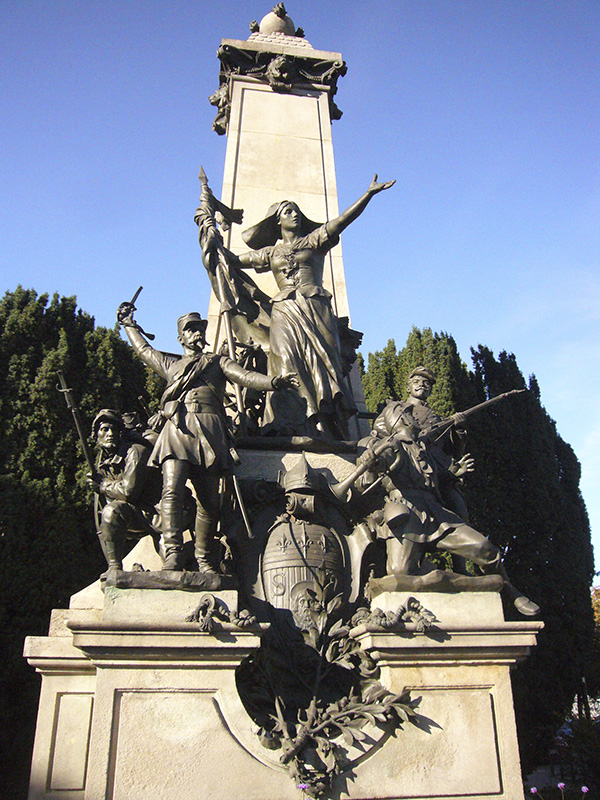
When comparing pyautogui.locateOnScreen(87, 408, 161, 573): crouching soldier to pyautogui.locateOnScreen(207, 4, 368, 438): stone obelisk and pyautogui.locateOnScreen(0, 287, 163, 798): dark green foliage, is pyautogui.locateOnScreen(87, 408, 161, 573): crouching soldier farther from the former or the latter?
pyautogui.locateOnScreen(0, 287, 163, 798): dark green foliage

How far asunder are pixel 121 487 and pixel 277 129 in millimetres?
5909

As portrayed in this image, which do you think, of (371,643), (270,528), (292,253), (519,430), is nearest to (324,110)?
(292,253)

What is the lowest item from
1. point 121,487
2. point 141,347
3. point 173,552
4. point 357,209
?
point 173,552

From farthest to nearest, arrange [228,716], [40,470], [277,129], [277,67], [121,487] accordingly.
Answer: [40,470], [277,67], [277,129], [121,487], [228,716]

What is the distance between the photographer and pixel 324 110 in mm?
9930

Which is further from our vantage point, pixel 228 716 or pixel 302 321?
pixel 302 321

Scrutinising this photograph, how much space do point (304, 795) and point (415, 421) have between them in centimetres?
318

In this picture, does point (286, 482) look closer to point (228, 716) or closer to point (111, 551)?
point (111, 551)

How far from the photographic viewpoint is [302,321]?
22.8 ft

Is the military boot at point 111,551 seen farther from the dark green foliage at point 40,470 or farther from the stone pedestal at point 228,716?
the dark green foliage at point 40,470

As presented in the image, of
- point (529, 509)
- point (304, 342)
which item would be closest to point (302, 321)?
point (304, 342)

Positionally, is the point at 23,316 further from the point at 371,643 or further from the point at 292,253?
the point at 371,643

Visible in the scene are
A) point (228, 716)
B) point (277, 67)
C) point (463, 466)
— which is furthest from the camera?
point (277, 67)

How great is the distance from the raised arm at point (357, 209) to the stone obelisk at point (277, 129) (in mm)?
1070
